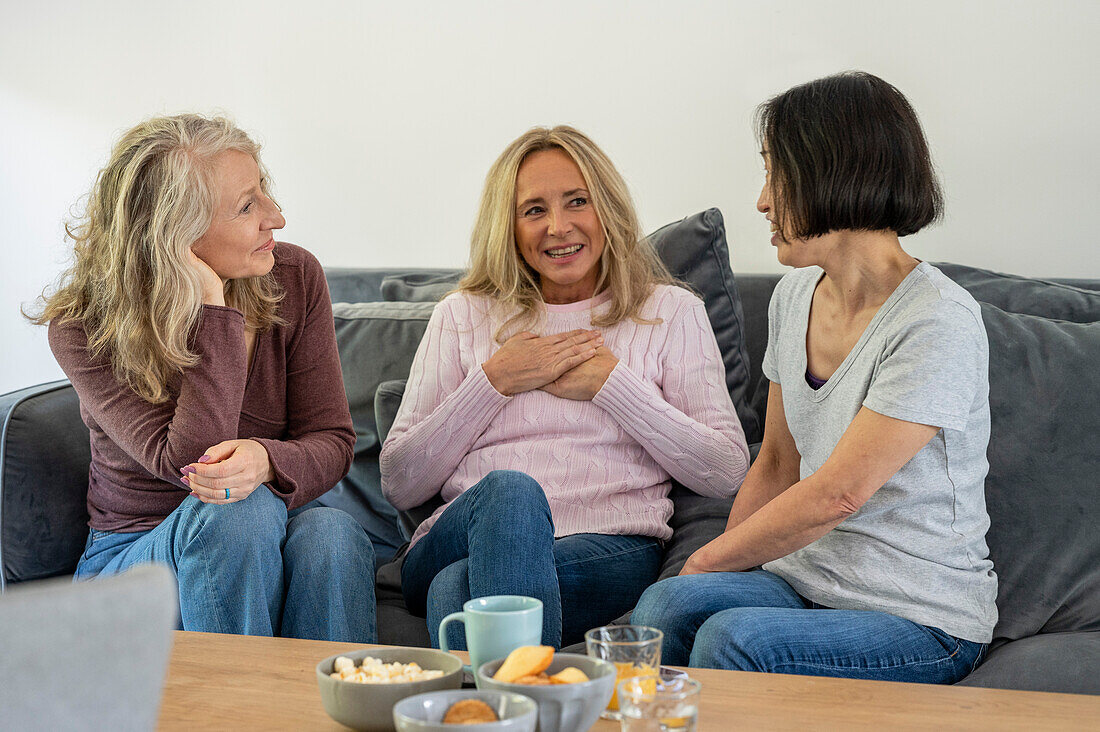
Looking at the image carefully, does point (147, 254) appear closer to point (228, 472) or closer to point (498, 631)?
point (228, 472)

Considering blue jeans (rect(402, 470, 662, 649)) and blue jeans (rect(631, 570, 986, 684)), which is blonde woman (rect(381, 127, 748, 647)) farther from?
blue jeans (rect(631, 570, 986, 684))

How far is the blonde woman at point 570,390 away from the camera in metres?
1.64

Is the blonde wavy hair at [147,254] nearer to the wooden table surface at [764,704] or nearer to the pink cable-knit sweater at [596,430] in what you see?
the pink cable-knit sweater at [596,430]

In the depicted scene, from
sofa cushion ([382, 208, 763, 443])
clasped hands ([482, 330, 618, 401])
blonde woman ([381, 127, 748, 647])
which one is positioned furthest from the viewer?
sofa cushion ([382, 208, 763, 443])

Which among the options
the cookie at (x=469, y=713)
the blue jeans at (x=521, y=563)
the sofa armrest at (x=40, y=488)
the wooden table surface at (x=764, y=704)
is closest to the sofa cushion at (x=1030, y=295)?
the blue jeans at (x=521, y=563)

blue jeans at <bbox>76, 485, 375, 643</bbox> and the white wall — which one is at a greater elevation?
the white wall

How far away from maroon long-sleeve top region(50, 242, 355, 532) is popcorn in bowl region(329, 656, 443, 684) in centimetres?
76

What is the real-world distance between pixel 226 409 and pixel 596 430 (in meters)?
0.63

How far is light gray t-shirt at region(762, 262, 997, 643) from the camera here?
1207mm

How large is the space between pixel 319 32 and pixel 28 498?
4.72 ft

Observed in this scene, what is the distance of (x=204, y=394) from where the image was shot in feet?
5.00

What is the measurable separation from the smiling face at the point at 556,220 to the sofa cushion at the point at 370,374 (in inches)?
13.2

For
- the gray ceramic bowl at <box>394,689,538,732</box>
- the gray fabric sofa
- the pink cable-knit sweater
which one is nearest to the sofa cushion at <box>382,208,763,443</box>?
the gray fabric sofa

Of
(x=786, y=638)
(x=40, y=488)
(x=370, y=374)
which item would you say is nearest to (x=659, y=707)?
(x=786, y=638)
